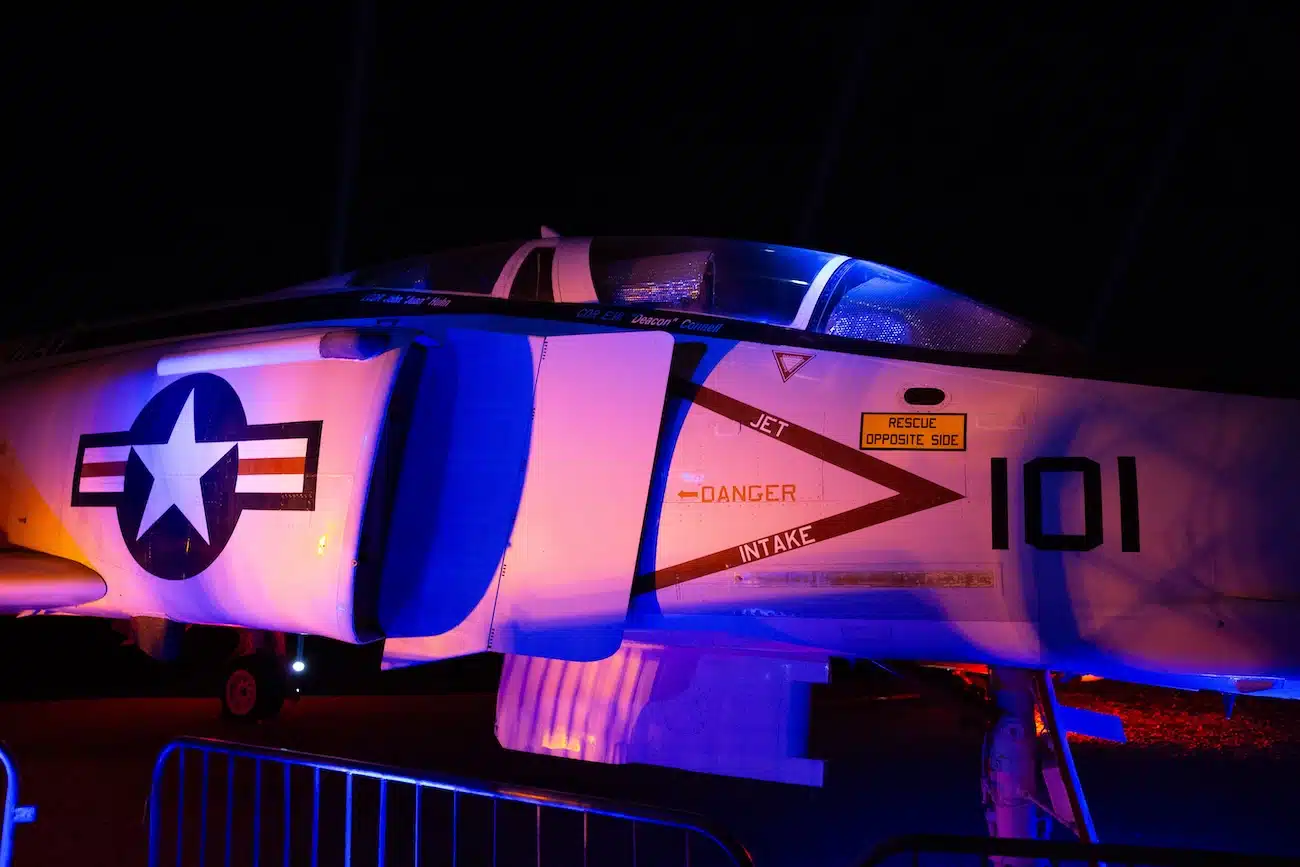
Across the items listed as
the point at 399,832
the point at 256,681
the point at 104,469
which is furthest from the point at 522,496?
the point at 256,681

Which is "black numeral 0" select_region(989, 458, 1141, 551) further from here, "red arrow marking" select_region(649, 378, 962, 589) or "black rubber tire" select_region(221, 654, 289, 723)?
"black rubber tire" select_region(221, 654, 289, 723)

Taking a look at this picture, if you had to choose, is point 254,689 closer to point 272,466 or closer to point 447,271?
point 272,466

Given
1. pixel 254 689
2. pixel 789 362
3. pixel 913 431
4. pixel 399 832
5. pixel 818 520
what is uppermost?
pixel 789 362

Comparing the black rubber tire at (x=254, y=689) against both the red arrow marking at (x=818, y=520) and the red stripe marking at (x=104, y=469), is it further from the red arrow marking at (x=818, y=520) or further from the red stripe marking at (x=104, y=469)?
the red arrow marking at (x=818, y=520)

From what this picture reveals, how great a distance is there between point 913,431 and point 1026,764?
148cm

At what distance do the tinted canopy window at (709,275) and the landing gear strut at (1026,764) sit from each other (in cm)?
178

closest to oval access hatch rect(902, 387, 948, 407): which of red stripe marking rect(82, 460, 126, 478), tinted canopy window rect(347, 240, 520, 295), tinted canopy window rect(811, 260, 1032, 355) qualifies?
tinted canopy window rect(811, 260, 1032, 355)

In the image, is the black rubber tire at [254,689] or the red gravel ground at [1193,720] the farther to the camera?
the red gravel ground at [1193,720]

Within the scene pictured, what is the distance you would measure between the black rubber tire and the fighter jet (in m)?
4.91

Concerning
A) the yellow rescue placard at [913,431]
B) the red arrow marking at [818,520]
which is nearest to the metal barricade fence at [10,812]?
the red arrow marking at [818,520]

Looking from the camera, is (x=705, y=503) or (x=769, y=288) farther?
(x=769, y=288)

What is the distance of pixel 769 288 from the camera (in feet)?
13.0

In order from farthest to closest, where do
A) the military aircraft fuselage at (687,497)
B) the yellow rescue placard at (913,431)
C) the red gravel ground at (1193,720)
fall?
1. the red gravel ground at (1193,720)
2. the yellow rescue placard at (913,431)
3. the military aircraft fuselage at (687,497)

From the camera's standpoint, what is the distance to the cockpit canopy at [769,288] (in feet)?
12.1
